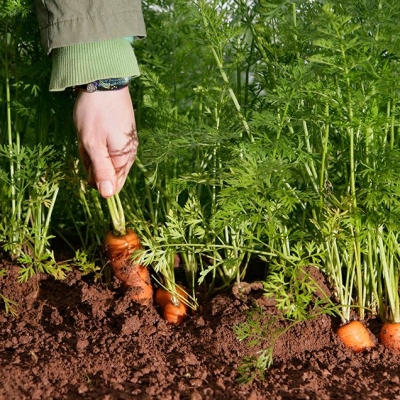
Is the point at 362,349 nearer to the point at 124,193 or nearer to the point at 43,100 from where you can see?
the point at 124,193

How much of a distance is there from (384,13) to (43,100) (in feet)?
3.50

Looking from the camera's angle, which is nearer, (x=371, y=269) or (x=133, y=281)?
(x=371, y=269)

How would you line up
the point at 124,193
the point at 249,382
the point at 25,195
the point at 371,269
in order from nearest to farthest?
the point at 249,382, the point at 371,269, the point at 124,193, the point at 25,195

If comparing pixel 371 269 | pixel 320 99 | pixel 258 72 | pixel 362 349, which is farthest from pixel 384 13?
pixel 362 349

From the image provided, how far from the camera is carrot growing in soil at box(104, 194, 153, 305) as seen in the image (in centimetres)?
232

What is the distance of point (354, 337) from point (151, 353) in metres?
0.54

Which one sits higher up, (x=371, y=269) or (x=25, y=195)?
(x=25, y=195)

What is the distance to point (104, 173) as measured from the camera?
1953mm

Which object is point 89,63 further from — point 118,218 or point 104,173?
point 118,218

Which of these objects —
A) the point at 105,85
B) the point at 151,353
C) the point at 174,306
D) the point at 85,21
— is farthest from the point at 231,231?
the point at 85,21

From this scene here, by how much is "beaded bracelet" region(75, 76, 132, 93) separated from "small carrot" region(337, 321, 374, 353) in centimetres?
88

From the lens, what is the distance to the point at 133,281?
2.33 meters

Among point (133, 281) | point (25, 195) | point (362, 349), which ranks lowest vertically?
point (362, 349)

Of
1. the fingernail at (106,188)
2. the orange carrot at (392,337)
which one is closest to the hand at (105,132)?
the fingernail at (106,188)
